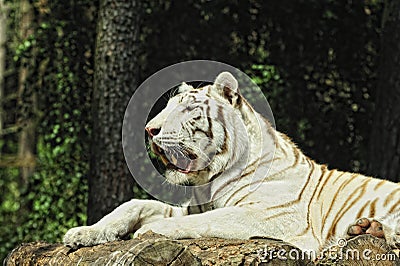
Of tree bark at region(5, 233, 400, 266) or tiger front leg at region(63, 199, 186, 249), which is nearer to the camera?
tree bark at region(5, 233, 400, 266)

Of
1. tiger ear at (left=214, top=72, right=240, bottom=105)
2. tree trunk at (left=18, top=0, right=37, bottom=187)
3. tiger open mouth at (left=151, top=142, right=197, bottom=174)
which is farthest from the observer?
tree trunk at (left=18, top=0, right=37, bottom=187)

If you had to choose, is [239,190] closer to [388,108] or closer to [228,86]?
[228,86]

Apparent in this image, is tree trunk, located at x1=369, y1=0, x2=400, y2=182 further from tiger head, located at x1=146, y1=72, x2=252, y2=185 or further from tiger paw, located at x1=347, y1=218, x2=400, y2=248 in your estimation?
tiger head, located at x1=146, y1=72, x2=252, y2=185

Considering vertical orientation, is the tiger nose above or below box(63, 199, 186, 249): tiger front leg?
above

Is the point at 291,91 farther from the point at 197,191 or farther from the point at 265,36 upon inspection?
the point at 197,191

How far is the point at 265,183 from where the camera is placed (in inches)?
121

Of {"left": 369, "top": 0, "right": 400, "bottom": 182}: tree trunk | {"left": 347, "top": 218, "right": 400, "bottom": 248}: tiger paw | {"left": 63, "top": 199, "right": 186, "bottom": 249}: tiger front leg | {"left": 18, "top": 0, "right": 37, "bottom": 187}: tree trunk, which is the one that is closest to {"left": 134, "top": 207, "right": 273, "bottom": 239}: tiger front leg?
{"left": 63, "top": 199, "right": 186, "bottom": 249}: tiger front leg

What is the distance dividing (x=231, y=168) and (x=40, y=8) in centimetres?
331

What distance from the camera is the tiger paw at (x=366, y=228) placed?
2.82m

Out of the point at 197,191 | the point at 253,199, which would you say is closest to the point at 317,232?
the point at 253,199

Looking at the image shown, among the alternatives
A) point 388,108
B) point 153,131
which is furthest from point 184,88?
point 388,108

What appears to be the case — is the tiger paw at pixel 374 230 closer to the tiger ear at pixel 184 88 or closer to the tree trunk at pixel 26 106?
the tiger ear at pixel 184 88

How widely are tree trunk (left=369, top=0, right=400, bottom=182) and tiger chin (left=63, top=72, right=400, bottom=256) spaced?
1837mm

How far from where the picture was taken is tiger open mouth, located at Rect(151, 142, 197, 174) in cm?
290
